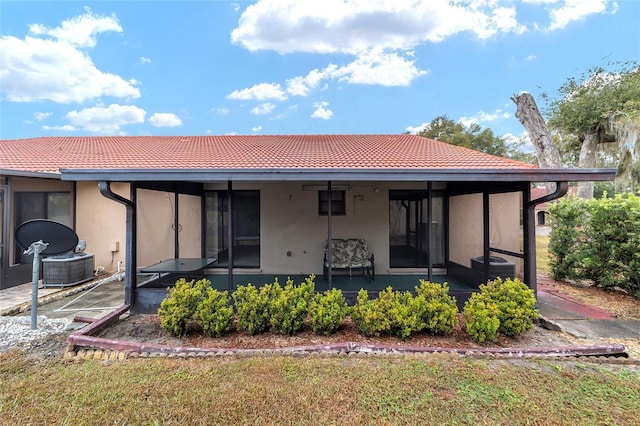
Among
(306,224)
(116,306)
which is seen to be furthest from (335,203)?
(116,306)

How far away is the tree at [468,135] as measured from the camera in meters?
23.9

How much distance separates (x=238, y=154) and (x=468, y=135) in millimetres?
A: 22933

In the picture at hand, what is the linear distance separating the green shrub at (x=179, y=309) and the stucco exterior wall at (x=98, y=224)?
193 inches

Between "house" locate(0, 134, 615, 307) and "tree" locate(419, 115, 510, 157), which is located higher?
"tree" locate(419, 115, 510, 157)

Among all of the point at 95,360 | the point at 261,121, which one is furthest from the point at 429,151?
the point at 261,121

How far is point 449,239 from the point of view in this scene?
22.6ft

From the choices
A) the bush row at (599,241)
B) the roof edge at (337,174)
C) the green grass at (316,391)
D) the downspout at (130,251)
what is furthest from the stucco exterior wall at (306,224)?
the bush row at (599,241)

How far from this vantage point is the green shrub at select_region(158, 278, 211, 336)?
Answer: 3.88 metres

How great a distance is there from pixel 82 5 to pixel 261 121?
1236cm

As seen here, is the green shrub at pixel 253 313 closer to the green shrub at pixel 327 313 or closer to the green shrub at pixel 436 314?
the green shrub at pixel 327 313

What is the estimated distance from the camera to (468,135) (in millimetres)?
24000

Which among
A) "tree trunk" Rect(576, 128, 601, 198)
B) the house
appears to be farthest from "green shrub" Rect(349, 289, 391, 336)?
"tree trunk" Rect(576, 128, 601, 198)

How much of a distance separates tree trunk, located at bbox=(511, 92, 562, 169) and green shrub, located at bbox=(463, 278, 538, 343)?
313 inches

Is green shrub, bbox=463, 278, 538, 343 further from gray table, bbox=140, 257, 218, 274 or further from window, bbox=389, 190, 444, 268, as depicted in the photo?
gray table, bbox=140, 257, 218, 274
